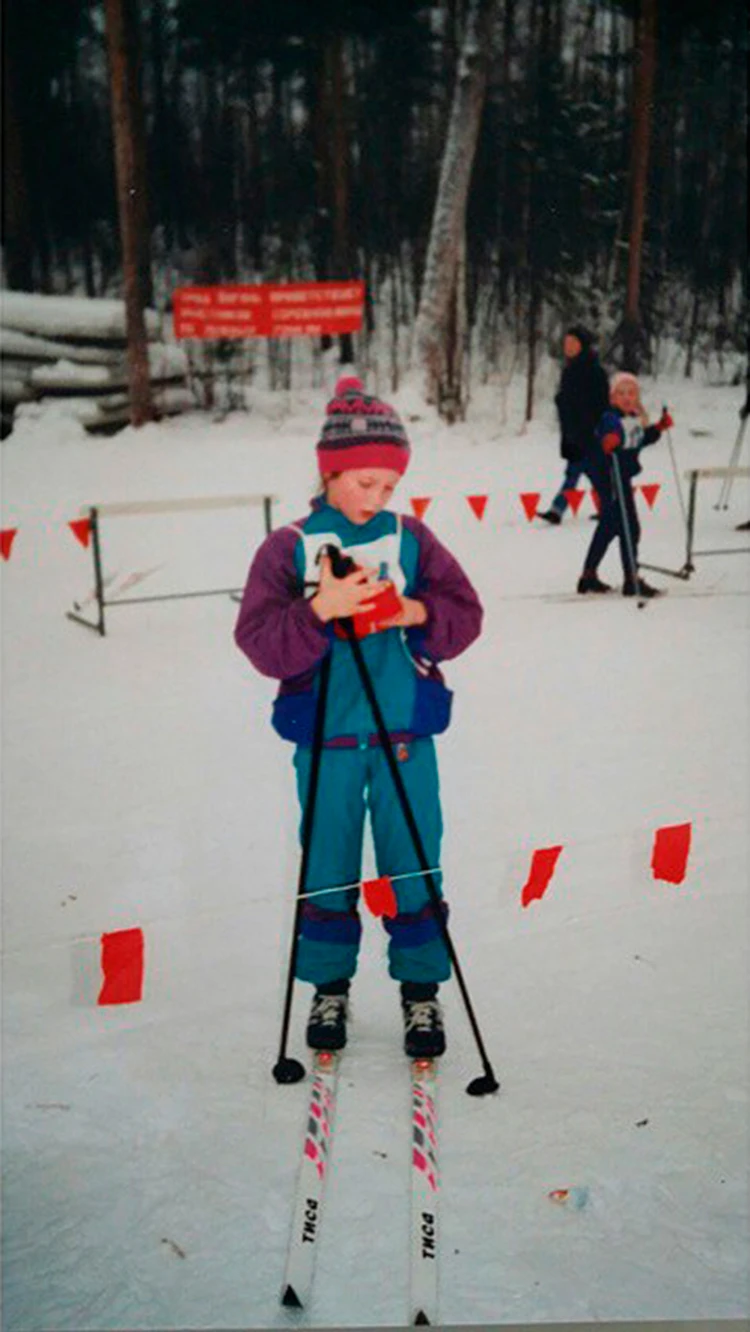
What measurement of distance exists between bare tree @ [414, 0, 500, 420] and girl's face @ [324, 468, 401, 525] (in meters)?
2.95

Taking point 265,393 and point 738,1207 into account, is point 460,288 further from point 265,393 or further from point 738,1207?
point 738,1207

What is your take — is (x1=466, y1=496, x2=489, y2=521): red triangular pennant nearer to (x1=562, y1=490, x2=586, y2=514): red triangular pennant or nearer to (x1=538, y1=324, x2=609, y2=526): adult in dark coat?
(x1=562, y1=490, x2=586, y2=514): red triangular pennant

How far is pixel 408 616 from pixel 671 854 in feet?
3.53

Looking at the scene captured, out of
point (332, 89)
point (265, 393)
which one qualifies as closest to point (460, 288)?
point (332, 89)

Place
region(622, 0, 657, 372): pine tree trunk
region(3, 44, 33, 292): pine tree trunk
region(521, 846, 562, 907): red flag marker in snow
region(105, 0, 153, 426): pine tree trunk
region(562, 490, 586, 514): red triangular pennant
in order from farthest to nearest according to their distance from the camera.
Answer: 1. region(562, 490, 586, 514): red triangular pennant
2. region(622, 0, 657, 372): pine tree trunk
3. region(105, 0, 153, 426): pine tree trunk
4. region(3, 44, 33, 292): pine tree trunk
5. region(521, 846, 562, 907): red flag marker in snow

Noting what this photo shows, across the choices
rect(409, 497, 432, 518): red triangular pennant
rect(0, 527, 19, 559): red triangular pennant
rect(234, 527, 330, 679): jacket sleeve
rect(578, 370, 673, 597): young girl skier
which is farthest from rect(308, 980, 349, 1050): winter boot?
rect(578, 370, 673, 597): young girl skier

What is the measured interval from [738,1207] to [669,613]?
3.24 metres

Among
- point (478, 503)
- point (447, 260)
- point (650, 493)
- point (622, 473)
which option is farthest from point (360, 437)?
point (447, 260)

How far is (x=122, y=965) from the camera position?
6.10ft

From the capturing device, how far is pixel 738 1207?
159 centimetres

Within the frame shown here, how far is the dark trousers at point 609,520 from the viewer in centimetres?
495

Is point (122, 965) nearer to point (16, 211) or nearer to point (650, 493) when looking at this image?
point (16, 211)

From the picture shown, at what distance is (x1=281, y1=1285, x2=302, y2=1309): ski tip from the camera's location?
1.43m

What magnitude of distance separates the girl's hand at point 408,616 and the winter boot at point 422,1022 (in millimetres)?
748
